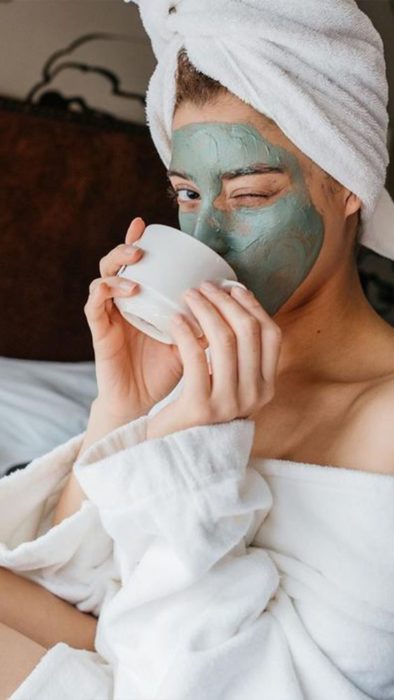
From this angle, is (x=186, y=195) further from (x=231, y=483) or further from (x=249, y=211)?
(x=231, y=483)

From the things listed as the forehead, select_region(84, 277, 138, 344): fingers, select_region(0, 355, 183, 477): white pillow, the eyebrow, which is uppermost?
the forehead

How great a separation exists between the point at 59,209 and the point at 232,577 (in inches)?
55.8

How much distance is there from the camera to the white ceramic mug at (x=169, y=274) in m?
0.87

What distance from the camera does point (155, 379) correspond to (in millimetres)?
1098

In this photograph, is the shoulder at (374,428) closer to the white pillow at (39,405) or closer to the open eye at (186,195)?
the open eye at (186,195)

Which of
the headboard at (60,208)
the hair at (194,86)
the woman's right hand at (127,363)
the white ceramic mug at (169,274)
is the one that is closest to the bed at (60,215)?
the headboard at (60,208)

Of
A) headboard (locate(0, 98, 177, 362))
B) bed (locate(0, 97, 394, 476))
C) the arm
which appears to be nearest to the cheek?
the arm

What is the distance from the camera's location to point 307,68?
3.27 feet

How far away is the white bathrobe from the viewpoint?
0.90m

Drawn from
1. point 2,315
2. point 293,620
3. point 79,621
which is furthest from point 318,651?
point 2,315

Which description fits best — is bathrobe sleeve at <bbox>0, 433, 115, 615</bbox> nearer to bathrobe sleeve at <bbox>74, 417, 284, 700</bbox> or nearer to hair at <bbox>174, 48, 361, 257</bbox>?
bathrobe sleeve at <bbox>74, 417, 284, 700</bbox>

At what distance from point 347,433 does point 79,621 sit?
16.0 inches

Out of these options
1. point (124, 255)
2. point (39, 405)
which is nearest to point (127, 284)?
point (124, 255)

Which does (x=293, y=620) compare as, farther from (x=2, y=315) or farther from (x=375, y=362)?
(x=2, y=315)
